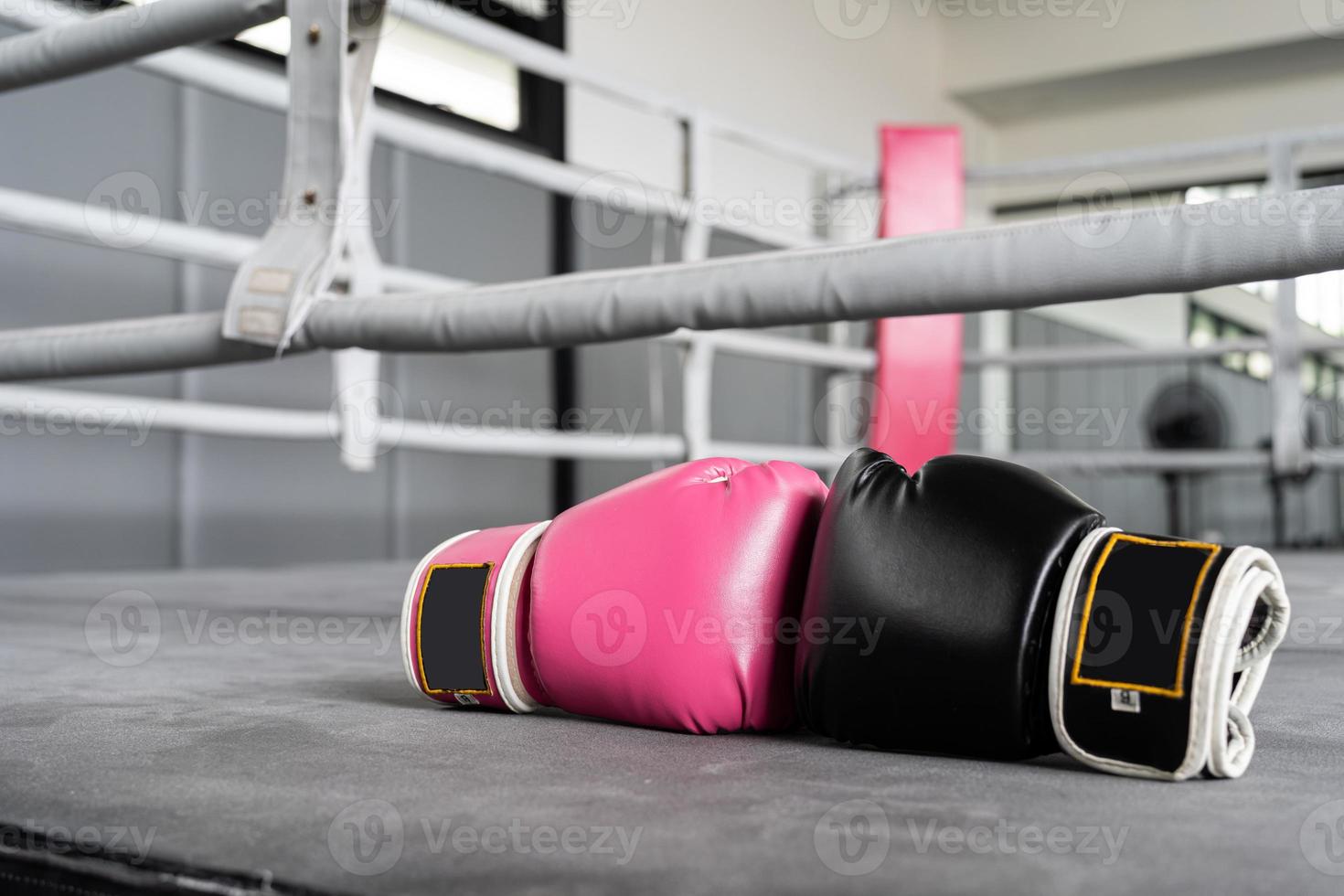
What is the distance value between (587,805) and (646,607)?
20 cm

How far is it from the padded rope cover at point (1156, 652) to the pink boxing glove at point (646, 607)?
0.18 m

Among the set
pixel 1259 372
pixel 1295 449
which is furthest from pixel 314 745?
pixel 1259 372

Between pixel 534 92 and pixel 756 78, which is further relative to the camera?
pixel 756 78

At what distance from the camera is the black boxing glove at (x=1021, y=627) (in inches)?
23.3

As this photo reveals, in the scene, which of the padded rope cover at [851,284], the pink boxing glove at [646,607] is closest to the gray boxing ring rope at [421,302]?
the padded rope cover at [851,284]

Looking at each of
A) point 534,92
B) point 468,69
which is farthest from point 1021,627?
point 534,92

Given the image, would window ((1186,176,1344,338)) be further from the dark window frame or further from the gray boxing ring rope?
the gray boxing ring rope

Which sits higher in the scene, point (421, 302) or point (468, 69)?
point (468, 69)

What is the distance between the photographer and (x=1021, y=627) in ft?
2.05

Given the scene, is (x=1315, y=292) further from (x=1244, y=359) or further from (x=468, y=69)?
(x=468, y=69)

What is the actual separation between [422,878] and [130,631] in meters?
0.96

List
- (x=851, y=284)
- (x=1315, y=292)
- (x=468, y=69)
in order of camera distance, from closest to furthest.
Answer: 1. (x=851, y=284)
2. (x=468, y=69)
3. (x=1315, y=292)

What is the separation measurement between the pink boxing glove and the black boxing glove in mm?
38

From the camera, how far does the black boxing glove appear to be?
592 millimetres
